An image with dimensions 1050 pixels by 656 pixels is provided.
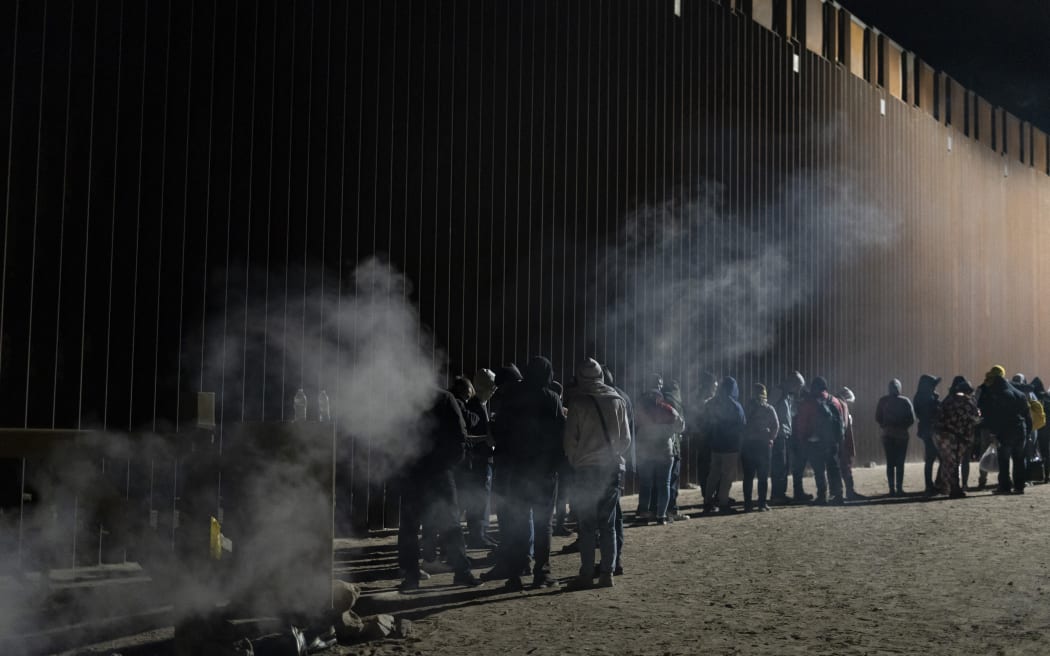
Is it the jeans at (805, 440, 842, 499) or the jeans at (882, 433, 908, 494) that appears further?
the jeans at (882, 433, 908, 494)

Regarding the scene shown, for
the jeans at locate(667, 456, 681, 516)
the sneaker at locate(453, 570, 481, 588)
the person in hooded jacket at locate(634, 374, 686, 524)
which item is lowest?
the sneaker at locate(453, 570, 481, 588)

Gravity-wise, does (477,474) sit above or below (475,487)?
above

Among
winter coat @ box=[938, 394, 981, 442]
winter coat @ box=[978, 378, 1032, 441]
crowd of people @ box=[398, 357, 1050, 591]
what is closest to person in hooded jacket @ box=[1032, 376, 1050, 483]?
crowd of people @ box=[398, 357, 1050, 591]

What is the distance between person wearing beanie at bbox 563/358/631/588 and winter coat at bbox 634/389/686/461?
3.89 m

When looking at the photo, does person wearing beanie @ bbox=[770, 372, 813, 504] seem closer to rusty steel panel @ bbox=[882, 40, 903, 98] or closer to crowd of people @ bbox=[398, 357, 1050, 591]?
crowd of people @ bbox=[398, 357, 1050, 591]

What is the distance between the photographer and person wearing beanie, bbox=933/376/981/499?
15680 millimetres

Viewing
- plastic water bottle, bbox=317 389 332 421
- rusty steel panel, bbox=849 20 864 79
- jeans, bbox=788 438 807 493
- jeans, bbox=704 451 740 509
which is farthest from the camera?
rusty steel panel, bbox=849 20 864 79

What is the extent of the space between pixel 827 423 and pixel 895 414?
149 cm

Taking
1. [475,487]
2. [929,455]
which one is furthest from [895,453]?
[475,487]

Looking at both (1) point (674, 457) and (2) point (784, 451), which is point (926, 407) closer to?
(2) point (784, 451)

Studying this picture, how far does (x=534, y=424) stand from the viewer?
873 cm

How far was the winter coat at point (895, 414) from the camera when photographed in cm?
1580

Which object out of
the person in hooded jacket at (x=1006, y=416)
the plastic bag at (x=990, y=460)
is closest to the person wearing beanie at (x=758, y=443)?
the person in hooded jacket at (x=1006, y=416)

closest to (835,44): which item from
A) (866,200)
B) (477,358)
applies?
(866,200)
